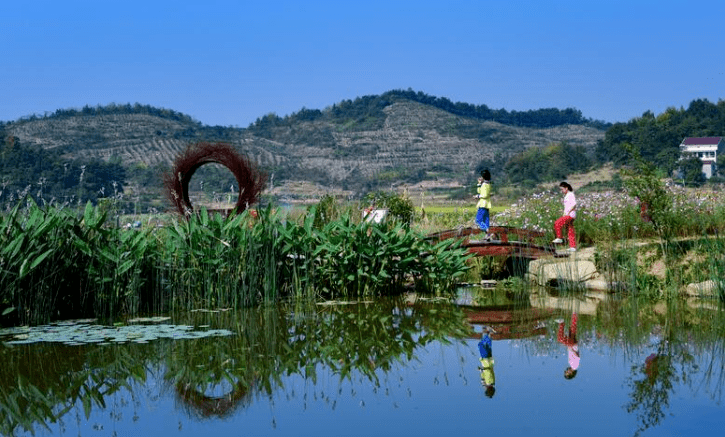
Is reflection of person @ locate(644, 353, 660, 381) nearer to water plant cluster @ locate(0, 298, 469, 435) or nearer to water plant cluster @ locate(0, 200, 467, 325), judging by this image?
water plant cluster @ locate(0, 298, 469, 435)

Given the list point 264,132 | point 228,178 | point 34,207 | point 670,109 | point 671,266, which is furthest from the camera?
point 264,132

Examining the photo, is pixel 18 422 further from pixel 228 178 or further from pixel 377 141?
pixel 377 141

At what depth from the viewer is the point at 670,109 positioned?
263 ft

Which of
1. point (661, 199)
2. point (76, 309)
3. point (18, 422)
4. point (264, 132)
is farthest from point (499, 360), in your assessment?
point (264, 132)

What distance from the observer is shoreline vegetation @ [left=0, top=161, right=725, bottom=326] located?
333 inches

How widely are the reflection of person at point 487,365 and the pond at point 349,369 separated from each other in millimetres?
44

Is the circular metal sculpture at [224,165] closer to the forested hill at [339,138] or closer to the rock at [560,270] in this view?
the rock at [560,270]

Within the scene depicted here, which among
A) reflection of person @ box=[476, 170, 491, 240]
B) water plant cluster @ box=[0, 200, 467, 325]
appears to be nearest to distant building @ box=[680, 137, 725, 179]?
reflection of person @ box=[476, 170, 491, 240]

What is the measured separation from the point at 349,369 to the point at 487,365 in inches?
39.6

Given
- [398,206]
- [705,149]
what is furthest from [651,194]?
[705,149]

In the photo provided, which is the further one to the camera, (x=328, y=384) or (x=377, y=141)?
(x=377, y=141)

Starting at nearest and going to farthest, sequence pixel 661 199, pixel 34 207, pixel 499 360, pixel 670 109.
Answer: pixel 499 360
pixel 34 207
pixel 661 199
pixel 670 109

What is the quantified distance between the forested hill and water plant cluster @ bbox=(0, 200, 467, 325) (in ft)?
192

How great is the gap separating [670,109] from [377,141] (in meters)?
31.6
